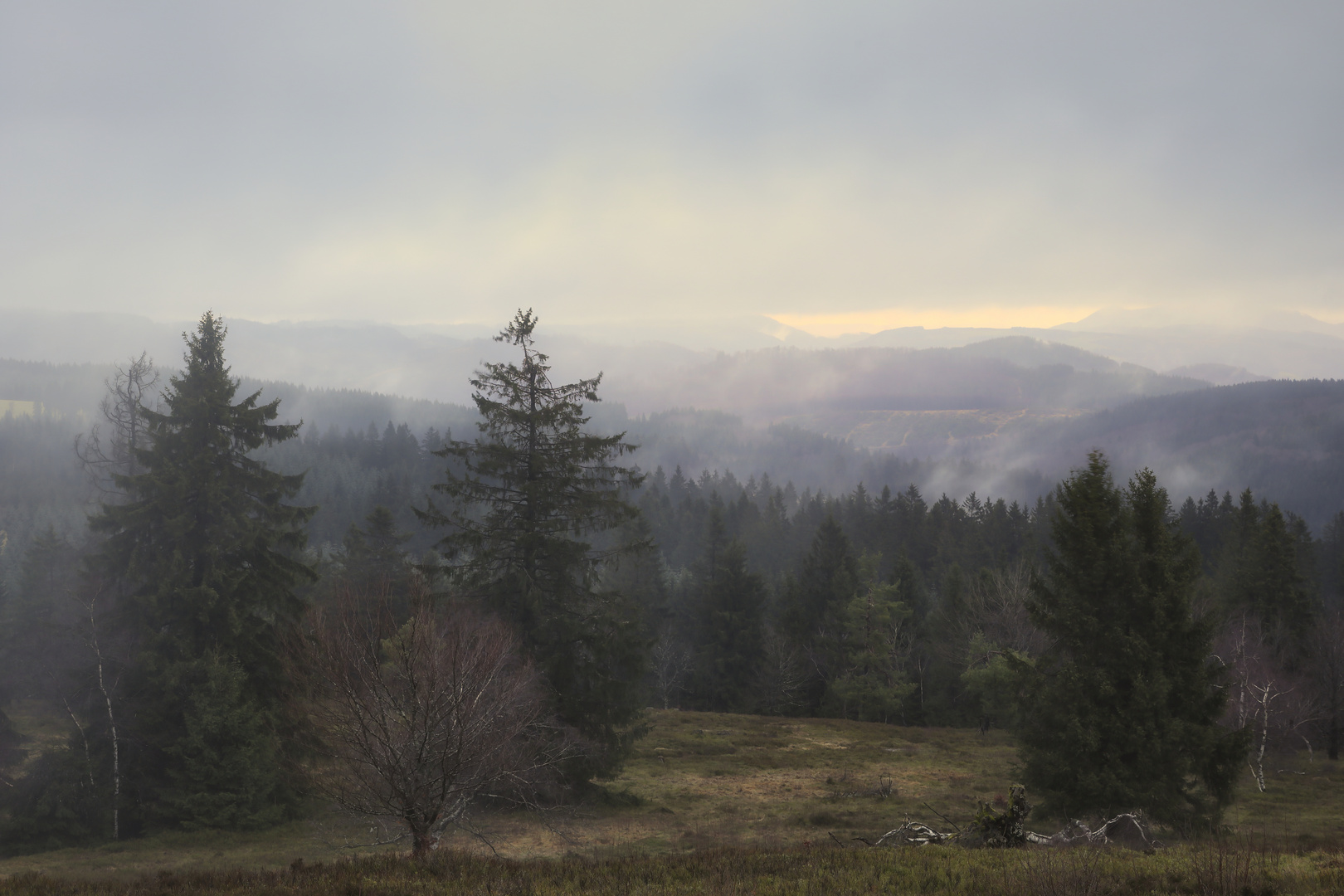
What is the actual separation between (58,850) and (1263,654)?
152 ft

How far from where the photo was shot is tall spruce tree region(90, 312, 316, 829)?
19.8 metres

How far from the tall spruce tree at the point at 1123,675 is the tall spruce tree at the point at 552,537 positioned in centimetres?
1124

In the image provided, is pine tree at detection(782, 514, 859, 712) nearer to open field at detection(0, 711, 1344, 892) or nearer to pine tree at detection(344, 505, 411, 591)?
open field at detection(0, 711, 1344, 892)

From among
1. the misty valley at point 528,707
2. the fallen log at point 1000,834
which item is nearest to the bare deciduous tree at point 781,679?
the misty valley at point 528,707

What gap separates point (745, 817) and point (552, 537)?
995 centimetres

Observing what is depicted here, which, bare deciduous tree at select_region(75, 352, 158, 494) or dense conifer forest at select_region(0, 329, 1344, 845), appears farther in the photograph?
bare deciduous tree at select_region(75, 352, 158, 494)

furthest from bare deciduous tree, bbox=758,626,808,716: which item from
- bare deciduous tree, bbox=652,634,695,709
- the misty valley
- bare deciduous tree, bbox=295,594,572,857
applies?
bare deciduous tree, bbox=295,594,572,857

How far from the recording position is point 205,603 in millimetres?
20219

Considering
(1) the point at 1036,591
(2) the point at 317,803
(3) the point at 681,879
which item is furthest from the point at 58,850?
(1) the point at 1036,591

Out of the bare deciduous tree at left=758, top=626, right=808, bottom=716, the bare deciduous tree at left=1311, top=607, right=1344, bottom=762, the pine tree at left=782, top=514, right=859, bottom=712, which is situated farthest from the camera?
the pine tree at left=782, top=514, right=859, bottom=712

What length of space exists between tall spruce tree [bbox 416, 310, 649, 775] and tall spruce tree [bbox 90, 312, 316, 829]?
18.8 feet

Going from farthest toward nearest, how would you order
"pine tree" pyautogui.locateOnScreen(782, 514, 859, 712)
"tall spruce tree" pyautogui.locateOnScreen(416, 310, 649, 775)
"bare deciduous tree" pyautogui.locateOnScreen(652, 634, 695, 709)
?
"bare deciduous tree" pyautogui.locateOnScreen(652, 634, 695, 709) < "pine tree" pyautogui.locateOnScreen(782, 514, 859, 712) < "tall spruce tree" pyautogui.locateOnScreen(416, 310, 649, 775)

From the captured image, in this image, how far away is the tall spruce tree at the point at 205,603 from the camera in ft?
65.0

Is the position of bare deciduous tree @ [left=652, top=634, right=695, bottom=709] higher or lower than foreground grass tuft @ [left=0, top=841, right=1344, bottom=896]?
lower
